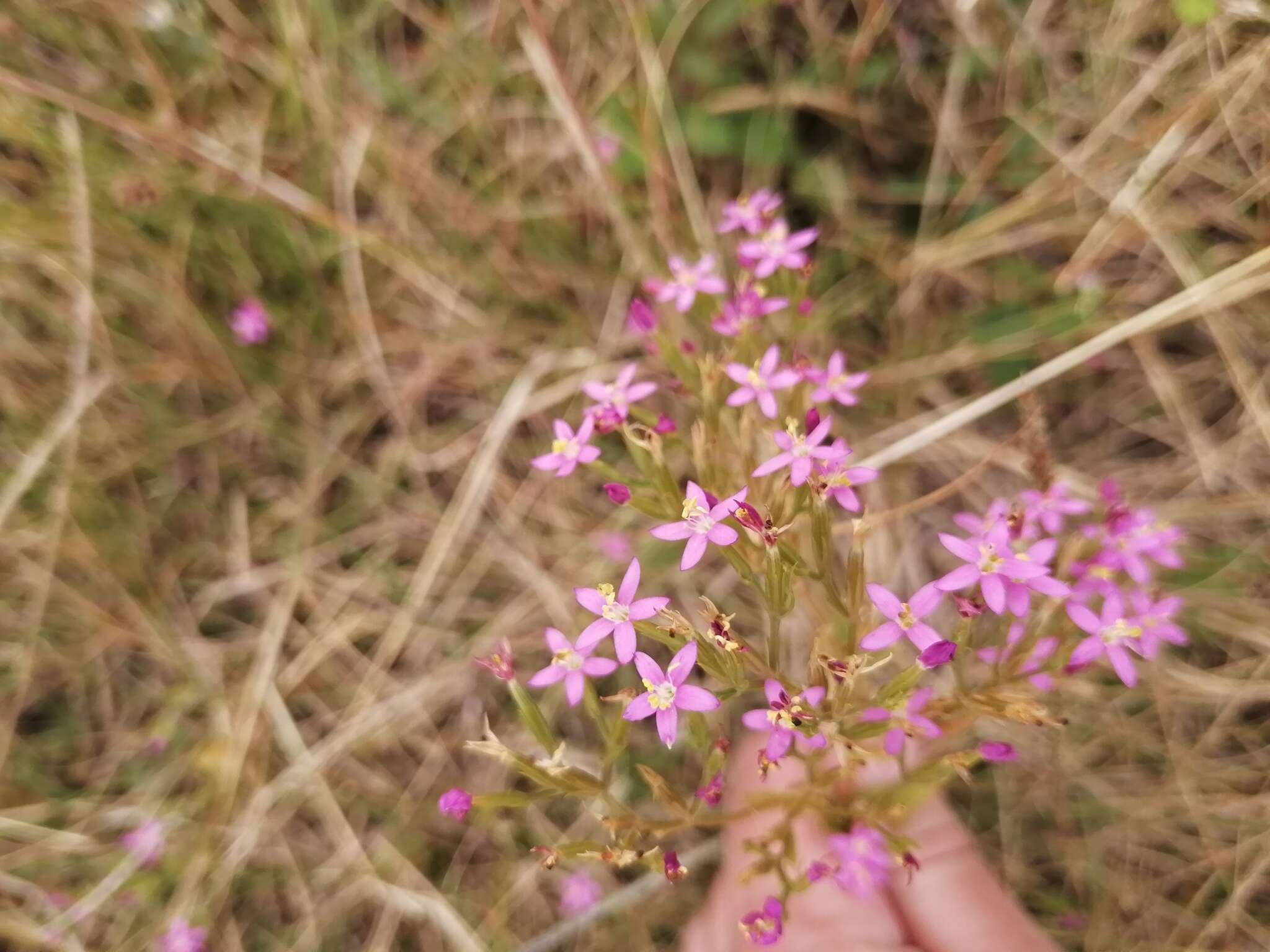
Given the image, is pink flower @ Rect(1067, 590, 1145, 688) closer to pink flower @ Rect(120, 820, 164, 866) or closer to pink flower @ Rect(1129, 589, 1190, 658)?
pink flower @ Rect(1129, 589, 1190, 658)

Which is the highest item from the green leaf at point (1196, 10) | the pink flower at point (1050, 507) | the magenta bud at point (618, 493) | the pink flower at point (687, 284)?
the green leaf at point (1196, 10)

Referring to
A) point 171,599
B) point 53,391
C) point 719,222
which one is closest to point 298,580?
point 171,599

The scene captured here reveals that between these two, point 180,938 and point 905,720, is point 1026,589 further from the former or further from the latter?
point 180,938

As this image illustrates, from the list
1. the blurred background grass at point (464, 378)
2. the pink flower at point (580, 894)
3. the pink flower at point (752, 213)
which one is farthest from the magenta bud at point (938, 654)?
the pink flower at point (580, 894)

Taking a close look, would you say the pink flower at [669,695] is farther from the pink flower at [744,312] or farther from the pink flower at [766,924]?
the pink flower at [744,312]

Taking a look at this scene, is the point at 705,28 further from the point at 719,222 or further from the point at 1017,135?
the point at 1017,135

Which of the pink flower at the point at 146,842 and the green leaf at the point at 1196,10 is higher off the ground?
the green leaf at the point at 1196,10
